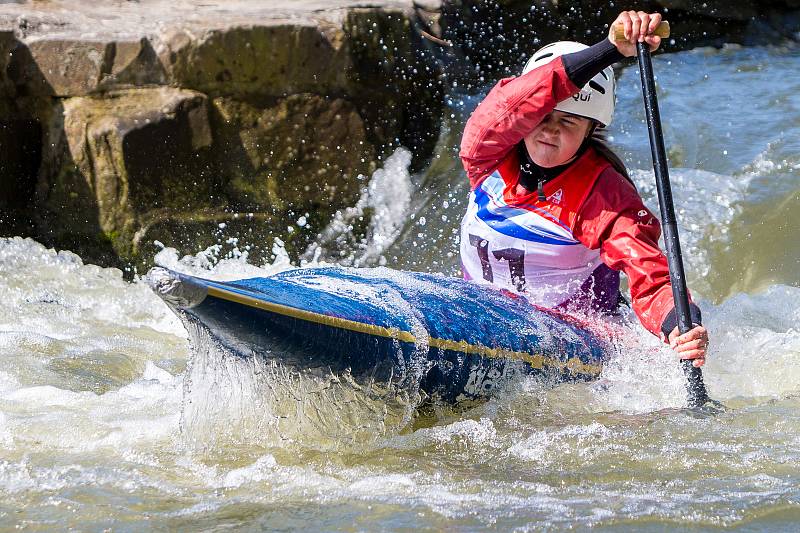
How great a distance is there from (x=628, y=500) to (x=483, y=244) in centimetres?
143

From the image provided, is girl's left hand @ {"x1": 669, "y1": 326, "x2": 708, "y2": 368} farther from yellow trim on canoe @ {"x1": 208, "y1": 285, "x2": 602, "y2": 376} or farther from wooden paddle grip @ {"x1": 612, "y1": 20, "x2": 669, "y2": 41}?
wooden paddle grip @ {"x1": 612, "y1": 20, "x2": 669, "y2": 41}

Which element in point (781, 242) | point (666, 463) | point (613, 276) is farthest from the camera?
point (781, 242)

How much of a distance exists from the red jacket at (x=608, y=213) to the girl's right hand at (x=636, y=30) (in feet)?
0.68

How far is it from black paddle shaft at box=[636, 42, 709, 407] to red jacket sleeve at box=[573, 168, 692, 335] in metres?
0.09

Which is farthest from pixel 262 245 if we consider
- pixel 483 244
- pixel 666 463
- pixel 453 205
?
pixel 666 463

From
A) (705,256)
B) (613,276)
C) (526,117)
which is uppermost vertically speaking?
(526,117)

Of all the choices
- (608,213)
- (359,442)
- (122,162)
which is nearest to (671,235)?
(608,213)

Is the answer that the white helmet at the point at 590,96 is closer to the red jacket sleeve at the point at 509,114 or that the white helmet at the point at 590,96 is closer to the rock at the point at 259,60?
the red jacket sleeve at the point at 509,114

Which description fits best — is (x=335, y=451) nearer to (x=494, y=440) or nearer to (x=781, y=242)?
(x=494, y=440)

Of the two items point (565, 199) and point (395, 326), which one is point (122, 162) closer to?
point (565, 199)

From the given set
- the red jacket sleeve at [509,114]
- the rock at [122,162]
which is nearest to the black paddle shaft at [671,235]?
the red jacket sleeve at [509,114]

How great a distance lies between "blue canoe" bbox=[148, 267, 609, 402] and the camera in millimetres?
2877

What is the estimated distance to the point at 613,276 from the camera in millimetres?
4027

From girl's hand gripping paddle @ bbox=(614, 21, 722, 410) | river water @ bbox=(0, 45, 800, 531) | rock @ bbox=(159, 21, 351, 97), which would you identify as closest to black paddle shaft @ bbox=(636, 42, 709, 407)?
girl's hand gripping paddle @ bbox=(614, 21, 722, 410)
